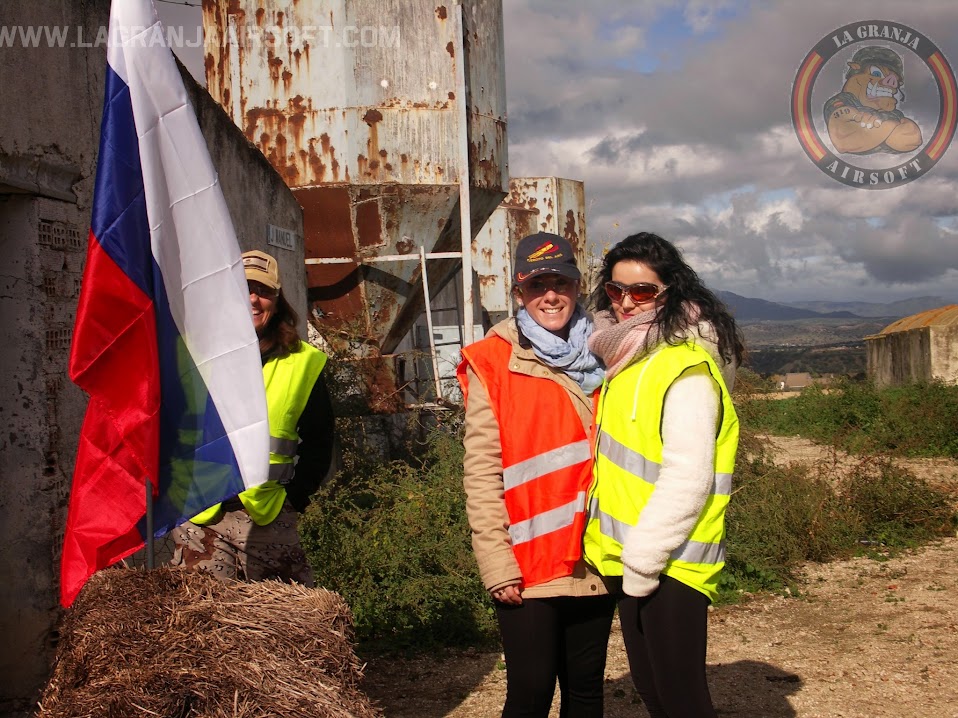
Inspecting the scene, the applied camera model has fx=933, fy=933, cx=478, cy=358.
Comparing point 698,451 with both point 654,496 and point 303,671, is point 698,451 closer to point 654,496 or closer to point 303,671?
point 654,496

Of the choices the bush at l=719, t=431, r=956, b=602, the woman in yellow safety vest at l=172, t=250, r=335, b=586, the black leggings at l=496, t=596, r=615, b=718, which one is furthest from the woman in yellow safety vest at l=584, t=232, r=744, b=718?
the bush at l=719, t=431, r=956, b=602

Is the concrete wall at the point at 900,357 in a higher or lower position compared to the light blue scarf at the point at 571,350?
lower


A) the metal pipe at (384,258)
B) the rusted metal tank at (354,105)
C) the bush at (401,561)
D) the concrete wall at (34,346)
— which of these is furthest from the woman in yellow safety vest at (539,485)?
the metal pipe at (384,258)

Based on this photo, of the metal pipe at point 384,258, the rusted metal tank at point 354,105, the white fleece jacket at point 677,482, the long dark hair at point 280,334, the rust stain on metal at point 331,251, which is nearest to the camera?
the white fleece jacket at point 677,482

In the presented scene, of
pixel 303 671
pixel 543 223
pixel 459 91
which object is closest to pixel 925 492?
pixel 459 91

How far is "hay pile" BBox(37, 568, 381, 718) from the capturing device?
2.31 metres

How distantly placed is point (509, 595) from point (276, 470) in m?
0.98

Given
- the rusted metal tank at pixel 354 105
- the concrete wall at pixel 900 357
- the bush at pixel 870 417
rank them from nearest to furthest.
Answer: the rusted metal tank at pixel 354 105, the bush at pixel 870 417, the concrete wall at pixel 900 357

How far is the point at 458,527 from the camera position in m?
6.25

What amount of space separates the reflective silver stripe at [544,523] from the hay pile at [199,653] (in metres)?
0.60

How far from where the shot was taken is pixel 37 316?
394 centimetres

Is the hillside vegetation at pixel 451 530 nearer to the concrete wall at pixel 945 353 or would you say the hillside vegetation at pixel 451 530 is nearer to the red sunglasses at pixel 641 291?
the red sunglasses at pixel 641 291

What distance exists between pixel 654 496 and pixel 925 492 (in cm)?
655

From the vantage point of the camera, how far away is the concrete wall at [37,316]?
3.83m
